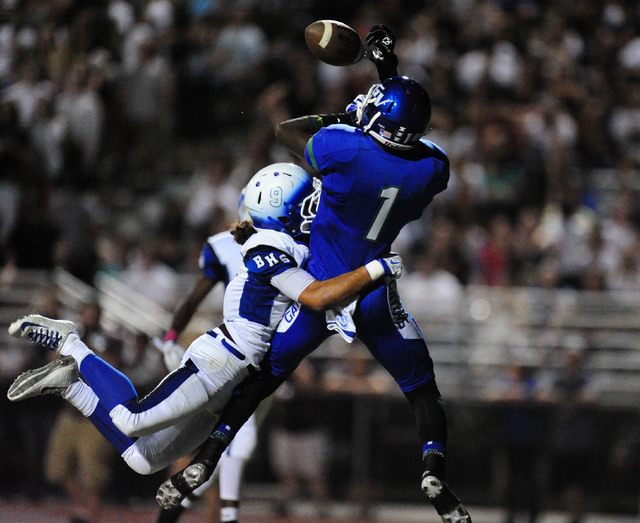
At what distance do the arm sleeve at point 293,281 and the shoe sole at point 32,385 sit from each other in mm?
1185

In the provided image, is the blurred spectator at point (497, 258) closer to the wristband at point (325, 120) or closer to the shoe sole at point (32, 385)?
the wristband at point (325, 120)

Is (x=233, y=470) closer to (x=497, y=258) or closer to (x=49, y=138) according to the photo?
(x=497, y=258)

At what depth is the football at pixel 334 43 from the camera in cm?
536

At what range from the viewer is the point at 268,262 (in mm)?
5152

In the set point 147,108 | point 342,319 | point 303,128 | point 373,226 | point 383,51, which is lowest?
point 342,319

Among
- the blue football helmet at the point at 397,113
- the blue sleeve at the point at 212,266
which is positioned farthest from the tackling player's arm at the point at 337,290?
the blue sleeve at the point at 212,266

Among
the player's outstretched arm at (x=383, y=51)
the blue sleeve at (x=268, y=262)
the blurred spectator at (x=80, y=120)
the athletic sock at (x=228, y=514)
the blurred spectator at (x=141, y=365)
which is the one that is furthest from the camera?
the blurred spectator at (x=80, y=120)

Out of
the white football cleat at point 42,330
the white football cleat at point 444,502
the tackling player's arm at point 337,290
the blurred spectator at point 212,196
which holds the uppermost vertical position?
the blurred spectator at point 212,196

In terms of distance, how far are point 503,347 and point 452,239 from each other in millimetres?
1206

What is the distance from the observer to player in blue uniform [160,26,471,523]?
5.01 metres

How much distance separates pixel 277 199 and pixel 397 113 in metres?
0.79

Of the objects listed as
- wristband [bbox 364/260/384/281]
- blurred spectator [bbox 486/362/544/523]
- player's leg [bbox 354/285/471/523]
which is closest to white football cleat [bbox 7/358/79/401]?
player's leg [bbox 354/285/471/523]

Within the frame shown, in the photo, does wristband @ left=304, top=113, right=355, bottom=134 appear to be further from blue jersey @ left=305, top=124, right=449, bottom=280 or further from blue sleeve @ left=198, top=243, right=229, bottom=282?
blue sleeve @ left=198, top=243, right=229, bottom=282

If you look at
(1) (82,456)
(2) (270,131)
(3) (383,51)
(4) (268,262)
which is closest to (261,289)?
(4) (268,262)
